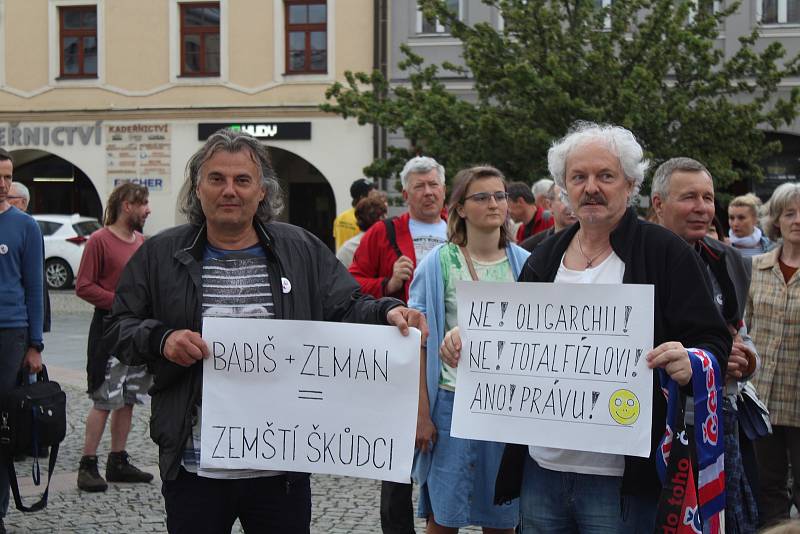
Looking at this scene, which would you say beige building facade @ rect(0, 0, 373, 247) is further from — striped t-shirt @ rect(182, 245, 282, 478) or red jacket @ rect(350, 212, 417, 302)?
striped t-shirt @ rect(182, 245, 282, 478)

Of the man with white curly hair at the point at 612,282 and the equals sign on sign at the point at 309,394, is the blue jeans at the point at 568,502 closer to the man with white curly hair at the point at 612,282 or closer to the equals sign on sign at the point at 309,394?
the man with white curly hair at the point at 612,282

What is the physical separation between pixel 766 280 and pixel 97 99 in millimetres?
23952

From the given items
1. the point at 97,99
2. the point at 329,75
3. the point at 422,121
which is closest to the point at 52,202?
the point at 97,99

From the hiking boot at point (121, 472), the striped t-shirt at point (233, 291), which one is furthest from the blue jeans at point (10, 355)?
the striped t-shirt at point (233, 291)

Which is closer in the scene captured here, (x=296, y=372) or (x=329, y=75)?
(x=296, y=372)

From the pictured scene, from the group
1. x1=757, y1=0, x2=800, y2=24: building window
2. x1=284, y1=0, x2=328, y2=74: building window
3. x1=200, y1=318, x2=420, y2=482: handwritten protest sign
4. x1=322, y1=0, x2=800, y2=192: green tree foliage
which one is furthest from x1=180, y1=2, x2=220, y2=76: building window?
x1=200, y1=318, x2=420, y2=482: handwritten protest sign

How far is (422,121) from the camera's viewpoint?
57.4 ft

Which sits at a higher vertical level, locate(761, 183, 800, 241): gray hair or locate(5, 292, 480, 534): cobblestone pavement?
locate(761, 183, 800, 241): gray hair

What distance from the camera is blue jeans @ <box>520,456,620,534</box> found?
3.17 m

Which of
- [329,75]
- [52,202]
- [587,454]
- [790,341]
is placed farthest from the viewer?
[52,202]

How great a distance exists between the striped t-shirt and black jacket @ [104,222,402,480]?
32mm

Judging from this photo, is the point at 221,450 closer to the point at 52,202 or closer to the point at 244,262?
the point at 244,262

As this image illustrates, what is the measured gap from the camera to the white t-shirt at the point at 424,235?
5.79 m

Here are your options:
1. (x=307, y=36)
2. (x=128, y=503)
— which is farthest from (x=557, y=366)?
(x=307, y=36)
